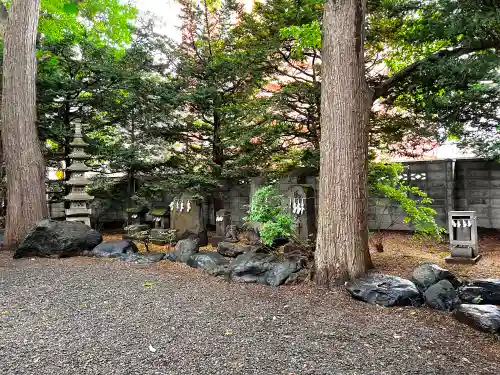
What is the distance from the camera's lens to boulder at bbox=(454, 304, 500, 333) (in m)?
3.12

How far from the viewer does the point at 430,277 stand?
420 centimetres

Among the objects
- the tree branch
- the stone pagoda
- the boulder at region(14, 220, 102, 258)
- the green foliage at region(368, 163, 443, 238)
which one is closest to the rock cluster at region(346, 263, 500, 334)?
the green foliage at region(368, 163, 443, 238)

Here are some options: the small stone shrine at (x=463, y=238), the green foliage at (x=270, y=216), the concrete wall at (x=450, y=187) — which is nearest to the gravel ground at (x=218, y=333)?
the green foliage at (x=270, y=216)

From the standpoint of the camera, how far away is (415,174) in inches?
327

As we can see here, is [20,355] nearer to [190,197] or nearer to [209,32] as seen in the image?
[190,197]

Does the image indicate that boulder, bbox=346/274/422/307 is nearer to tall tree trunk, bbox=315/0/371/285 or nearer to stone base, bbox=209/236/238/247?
tall tree trunk, bbox=315/0/371/285

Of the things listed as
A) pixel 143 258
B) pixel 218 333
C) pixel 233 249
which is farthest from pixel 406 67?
pixel 143 258

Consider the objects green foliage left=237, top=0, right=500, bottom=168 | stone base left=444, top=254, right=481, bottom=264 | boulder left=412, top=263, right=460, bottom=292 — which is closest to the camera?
boulder left=412, top=263, right=460, bottom=292

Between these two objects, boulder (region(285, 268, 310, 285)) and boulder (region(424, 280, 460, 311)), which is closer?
boulder (region(424, 280, 460, 311))

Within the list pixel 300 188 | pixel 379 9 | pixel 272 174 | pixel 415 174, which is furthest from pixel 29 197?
pixel 415 174

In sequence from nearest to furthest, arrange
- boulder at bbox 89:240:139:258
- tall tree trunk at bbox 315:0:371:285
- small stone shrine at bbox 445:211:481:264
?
1. tall tree trunk at bbox 315:0:371:285
2. small stone shrine at bbox 445:211:481:264
3. boulder at bbox 89:240:139:258

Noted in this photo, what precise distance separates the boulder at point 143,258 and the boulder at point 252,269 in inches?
72.1

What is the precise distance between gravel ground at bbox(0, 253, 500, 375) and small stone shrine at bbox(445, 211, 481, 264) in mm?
2750

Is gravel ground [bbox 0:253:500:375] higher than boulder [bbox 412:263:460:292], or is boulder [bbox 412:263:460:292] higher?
boulder [bbox 412:263:460:292]
